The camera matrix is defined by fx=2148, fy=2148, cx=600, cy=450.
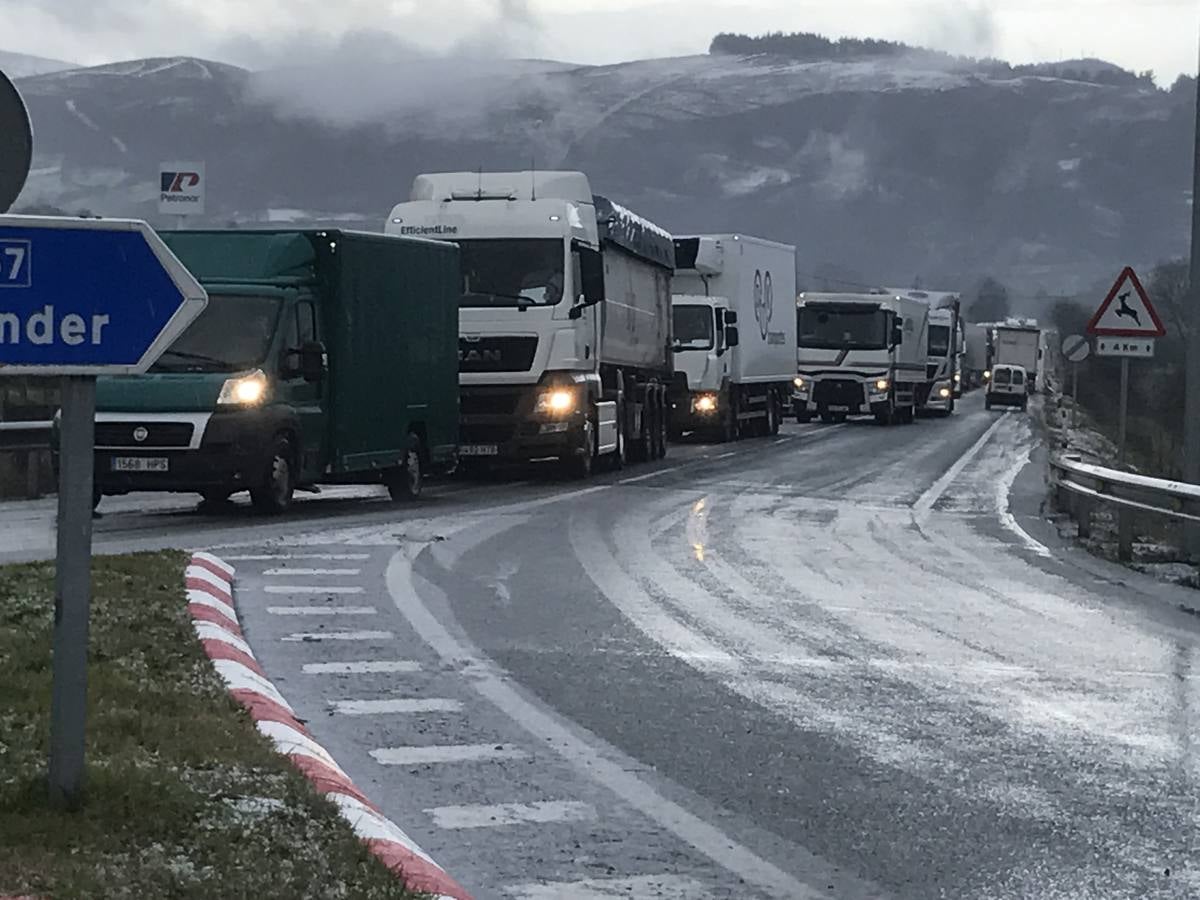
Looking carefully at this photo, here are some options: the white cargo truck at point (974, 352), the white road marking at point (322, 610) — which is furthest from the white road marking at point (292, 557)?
the white cargo truck at point (974, 352)

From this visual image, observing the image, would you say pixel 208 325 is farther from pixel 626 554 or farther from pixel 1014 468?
pixel 1014 468

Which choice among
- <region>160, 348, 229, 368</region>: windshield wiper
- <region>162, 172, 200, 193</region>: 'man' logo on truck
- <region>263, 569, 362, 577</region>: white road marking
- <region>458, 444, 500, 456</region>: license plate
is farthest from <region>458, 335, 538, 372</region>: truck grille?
<region>263, 569, 362, 577</region>: white road marking

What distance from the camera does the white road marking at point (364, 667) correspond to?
9953 mm

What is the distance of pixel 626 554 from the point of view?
1627 centimetres

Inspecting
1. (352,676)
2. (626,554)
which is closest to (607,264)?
(626,554)

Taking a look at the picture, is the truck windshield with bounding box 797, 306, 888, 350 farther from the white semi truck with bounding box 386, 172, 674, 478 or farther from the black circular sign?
the black circular sign

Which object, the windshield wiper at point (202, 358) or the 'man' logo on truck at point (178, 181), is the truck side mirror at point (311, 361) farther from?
the 'man' logo on truck at point (178, 181)

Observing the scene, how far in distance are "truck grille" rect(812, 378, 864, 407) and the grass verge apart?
154 feet

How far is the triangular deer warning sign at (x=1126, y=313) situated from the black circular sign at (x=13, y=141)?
15.7m

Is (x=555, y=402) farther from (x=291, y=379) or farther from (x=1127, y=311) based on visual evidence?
(x=1127, y=311)

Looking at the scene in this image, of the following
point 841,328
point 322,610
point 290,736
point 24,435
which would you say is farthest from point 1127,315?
point 841,328

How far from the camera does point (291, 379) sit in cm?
1928

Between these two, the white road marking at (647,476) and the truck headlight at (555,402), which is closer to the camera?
the truck headlight at (555,402)

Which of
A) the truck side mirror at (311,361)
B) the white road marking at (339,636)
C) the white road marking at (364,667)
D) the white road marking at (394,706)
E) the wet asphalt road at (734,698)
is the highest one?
the truck side mirror at (311,361)
